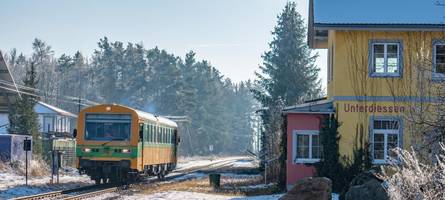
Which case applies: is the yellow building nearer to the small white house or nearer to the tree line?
the small white house

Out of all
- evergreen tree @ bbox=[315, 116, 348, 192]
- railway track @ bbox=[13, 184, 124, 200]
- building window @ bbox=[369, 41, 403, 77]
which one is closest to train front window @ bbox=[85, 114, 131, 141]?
railway track @ bbox=[13, 184, 124, 200]

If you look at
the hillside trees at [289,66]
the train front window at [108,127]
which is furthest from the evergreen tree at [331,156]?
the hillside trees at [289,66]

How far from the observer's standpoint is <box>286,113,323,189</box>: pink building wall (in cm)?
2531

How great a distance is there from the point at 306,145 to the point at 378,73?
3576mm

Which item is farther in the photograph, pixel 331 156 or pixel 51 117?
pixel 51 117

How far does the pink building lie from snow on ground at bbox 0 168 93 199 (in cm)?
876

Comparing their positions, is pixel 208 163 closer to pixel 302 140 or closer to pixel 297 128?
pixel 302 140

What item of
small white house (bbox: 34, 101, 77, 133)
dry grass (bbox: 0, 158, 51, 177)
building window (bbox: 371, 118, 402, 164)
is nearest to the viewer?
building window (bbox: 371, 118, 402, 164)

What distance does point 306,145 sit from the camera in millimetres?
25594

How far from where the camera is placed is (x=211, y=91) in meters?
106

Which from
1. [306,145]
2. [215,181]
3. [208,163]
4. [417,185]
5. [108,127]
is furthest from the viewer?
[208,163]

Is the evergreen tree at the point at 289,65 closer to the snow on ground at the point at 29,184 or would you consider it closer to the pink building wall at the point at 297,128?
the snow on ground at the point at 29,184

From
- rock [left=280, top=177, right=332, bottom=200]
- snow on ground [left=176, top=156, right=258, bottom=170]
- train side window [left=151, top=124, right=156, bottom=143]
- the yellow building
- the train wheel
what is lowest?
snow on ground [left=176, top=156, right=258, bottom=170]

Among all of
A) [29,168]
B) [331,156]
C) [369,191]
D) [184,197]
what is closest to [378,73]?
[331,156]
